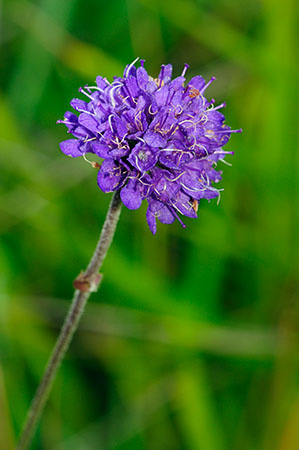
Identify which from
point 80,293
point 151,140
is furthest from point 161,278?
point 151,140

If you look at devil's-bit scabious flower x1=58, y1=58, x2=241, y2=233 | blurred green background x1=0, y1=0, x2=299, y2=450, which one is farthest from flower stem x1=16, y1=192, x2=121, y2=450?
blurred green background x1=0, y1=0, x2=299, y2=450

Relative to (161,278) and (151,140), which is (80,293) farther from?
(161,278)

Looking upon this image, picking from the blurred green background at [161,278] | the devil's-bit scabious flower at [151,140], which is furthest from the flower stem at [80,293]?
the blurred green background at [161,278]

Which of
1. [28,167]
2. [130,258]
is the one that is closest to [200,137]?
[130,258]

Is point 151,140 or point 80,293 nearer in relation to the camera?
point 151,140

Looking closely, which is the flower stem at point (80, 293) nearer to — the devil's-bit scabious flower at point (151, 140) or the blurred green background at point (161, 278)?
the devil's-bit scabious flower at point (151, 140)

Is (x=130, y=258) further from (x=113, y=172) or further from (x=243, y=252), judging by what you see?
(x=113, y=172)
